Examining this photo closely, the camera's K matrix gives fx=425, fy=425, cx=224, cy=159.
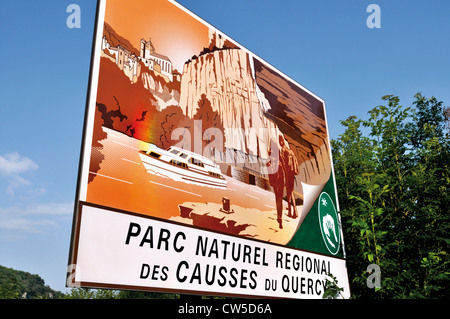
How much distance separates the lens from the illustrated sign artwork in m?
4.49

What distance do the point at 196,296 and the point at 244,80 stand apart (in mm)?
3622

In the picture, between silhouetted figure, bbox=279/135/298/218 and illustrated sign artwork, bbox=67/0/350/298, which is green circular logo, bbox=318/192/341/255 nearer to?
illustrated sign artwork, bbox=67/0/350/298

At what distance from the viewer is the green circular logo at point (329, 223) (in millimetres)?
8076

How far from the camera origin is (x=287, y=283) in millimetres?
6629

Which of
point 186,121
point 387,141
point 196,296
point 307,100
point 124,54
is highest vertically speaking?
point 307,100

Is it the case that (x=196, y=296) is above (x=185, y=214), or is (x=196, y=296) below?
below

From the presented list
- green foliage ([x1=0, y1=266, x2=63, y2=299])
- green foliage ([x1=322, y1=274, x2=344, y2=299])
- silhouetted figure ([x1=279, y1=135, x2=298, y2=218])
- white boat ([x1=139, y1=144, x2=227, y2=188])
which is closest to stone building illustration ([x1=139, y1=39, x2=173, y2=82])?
white boat ([x1=139, y1=144, x2=227, y2=188])

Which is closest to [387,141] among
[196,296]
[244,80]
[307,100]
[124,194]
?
[307,100]

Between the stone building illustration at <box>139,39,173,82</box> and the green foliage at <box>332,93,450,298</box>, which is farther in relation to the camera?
the green foliage at <box>332,93,450,298</box>

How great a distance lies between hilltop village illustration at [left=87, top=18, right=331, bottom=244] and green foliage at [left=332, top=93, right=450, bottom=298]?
1212mm

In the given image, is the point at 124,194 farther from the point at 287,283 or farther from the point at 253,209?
the point at 287,283

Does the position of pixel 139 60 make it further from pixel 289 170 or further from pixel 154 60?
pixel 289 170

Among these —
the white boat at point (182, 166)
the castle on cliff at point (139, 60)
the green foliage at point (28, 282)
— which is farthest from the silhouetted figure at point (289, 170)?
the green foliage at point (28, 282)

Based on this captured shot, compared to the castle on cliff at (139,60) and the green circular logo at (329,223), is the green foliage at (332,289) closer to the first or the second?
the green circular logo at (329,223)
